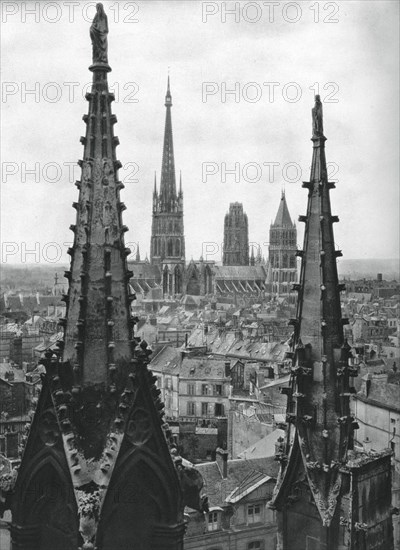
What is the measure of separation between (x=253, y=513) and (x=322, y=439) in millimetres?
19128

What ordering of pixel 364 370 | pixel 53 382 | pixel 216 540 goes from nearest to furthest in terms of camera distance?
pixel 53 382, pixel 216 540, pixel 364 370

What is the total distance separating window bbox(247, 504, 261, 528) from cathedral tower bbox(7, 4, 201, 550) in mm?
21098

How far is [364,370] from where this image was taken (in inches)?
2223

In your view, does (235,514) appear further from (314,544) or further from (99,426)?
(99,426)

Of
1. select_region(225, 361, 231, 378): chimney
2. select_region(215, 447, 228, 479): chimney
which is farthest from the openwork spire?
select_region(225, 361, 231, 378): chimney

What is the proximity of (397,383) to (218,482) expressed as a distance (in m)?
24.5

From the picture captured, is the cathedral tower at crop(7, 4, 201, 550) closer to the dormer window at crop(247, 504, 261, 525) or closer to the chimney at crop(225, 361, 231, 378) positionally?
the dormer window at crop(247, 504, 261, 525)

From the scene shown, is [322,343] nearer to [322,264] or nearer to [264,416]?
[322,264]

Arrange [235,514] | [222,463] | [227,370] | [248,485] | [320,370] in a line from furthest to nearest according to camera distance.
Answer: [227,370] → [222,463] → [248,485] → [235,514] → [320,370]

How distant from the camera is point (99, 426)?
31.2ft

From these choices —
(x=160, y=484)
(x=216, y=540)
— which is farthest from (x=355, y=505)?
(x=216, y=540)

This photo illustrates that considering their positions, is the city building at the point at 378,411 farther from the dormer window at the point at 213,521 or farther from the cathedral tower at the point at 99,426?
the cathedral tower at the point at 99,426

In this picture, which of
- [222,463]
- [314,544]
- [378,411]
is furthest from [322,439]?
[378,411]

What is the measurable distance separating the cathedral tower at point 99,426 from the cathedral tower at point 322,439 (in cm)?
280
